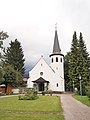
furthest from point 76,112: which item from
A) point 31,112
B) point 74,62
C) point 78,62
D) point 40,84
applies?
point 40,84

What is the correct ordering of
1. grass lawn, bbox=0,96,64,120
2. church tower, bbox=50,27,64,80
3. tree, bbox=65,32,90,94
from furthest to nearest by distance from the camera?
church tower, bbox=50,27,64,80 → tree, bbox=65,32,90,94 → grass lawn, bbox=0,96,64,120

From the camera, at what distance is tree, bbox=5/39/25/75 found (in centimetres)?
7262

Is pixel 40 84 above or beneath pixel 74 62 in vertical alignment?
beneath

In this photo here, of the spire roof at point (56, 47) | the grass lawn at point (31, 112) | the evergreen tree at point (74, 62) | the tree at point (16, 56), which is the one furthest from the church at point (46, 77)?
the grass lawn at point (31, 112)

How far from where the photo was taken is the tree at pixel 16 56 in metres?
72.6

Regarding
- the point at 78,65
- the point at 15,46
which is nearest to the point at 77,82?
the point at 78,65

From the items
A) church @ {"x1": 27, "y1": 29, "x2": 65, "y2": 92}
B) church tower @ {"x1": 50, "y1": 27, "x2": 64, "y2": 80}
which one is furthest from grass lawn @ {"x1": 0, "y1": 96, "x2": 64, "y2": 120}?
church tower @ {"x1": 50, "y1": 27, "x2": 64, "y2": 80}

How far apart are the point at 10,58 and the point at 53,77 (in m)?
16.7

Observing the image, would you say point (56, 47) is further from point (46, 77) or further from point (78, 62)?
point (78, 62)

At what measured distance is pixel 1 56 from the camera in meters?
18.9

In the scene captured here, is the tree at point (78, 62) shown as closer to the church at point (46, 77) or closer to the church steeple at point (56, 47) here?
the church at point (46, 77)

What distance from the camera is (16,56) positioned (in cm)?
7462

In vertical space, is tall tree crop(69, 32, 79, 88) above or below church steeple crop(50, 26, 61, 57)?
below

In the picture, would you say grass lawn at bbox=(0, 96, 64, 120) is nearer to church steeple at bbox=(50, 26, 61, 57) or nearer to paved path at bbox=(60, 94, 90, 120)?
paved path at bbox=(60, 94, 90, 120)
